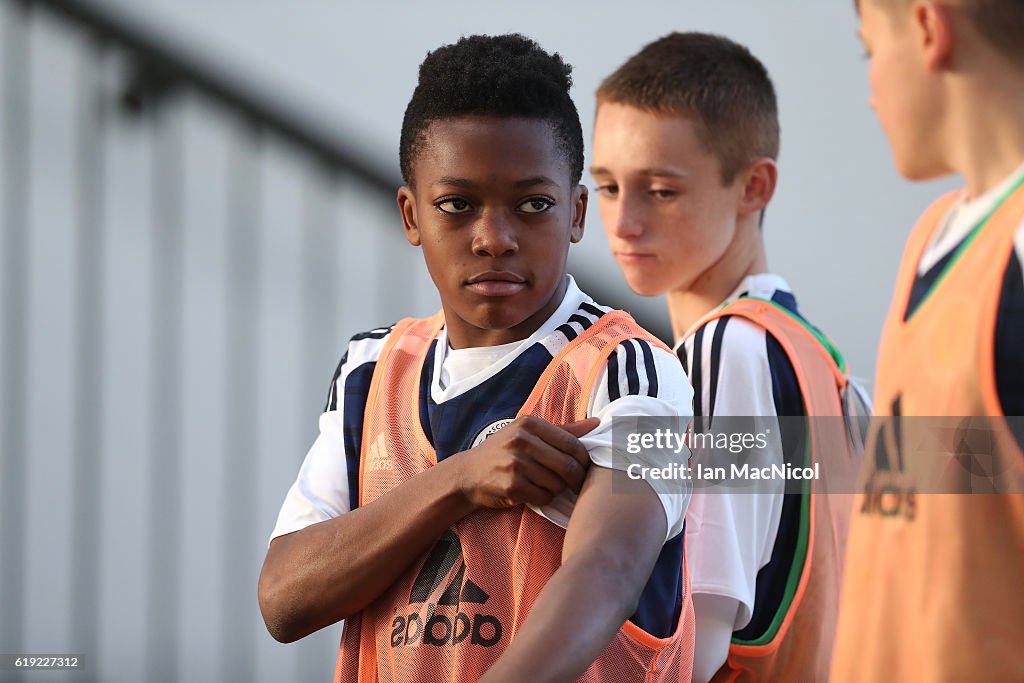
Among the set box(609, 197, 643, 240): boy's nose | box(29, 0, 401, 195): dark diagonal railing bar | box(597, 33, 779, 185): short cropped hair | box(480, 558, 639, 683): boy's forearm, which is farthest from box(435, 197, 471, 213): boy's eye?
box(29, 0, 401, 195): dark diagonal railing bar

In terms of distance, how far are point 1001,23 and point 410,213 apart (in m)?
0.71

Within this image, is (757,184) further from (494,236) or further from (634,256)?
(494,236)

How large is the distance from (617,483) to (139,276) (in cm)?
187

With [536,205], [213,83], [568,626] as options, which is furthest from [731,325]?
[213,83]

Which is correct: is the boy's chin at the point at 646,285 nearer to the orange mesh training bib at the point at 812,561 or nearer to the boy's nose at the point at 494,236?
the orange mesh training bib at the point at 812,561

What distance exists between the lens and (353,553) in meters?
1.24

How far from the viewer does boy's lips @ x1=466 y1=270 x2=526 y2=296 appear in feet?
4.15

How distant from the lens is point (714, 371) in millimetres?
1572

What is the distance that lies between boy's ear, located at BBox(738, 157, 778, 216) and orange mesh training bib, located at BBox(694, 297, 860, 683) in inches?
→ 10.8

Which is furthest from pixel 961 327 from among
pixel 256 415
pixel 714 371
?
pixel 256 415

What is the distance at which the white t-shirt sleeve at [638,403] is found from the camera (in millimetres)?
1156

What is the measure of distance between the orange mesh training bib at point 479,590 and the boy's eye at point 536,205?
0.44 feet

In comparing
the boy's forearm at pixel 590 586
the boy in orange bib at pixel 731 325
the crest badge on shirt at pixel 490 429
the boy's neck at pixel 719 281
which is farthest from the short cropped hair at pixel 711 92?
the boy's forearm at pixel 590 586

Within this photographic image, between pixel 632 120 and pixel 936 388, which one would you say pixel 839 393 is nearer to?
pixel 632 120
